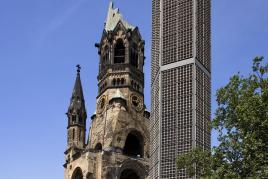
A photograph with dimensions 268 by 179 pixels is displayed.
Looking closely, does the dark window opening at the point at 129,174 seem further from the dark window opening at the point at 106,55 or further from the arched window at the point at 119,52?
the dark window opening at the point at 106,55

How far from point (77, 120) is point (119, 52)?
40.8 feet

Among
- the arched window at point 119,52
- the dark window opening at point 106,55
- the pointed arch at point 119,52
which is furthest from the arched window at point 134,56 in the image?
the dark window opening at point 106,55

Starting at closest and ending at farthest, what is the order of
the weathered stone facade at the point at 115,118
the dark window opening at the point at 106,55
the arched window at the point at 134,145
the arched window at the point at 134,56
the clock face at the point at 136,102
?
the weathered stone facade at the point at 115,118 → the arched window at the point at 134,145 → the clock face at the point at 136,102 → the arched window at the point at 134,56 → the dark window opening at the point at 106,55

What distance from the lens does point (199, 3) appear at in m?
80.9

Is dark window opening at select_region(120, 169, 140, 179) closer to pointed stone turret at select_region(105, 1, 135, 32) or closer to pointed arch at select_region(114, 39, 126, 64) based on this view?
pointed arch at select_region(114, 39, 126, 64)

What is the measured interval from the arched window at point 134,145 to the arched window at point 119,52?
12044 mm

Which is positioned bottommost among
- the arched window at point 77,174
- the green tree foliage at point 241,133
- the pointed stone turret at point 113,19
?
the green tree foliage at point 241,133

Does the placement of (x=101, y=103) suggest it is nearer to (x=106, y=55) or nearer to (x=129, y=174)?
(x=106, y=55)

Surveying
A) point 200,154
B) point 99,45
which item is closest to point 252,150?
point 200,154

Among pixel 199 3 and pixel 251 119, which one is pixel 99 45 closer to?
pixel 199 3

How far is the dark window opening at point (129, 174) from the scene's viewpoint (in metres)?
92.8

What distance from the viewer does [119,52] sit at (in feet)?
334

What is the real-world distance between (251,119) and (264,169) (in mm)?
3368

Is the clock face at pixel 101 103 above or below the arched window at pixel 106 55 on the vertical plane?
below
